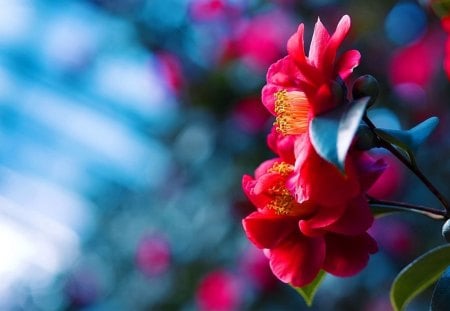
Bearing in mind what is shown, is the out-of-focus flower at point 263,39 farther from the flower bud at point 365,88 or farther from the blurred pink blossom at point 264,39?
the flower bud at point 365,88

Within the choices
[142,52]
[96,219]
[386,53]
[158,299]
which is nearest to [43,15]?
[96,219]

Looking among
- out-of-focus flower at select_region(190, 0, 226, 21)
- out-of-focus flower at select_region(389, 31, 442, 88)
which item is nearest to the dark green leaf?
out-of-focus flower at select_region(389, 31, 442, 88)

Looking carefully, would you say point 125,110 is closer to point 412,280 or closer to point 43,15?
point 43,15

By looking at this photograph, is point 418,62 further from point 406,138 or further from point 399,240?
point 406,138

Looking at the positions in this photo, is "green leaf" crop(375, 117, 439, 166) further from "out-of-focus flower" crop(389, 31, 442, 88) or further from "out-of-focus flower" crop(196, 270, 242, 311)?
"out-of-focus flower" crop(196, 270, 242, 311)

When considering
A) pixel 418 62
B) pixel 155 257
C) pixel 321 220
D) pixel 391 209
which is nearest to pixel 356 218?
pixel 321 220

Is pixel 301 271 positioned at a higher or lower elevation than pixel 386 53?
higher

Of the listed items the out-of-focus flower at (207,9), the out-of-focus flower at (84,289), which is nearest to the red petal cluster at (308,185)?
the out-of-focus flower at (207,9)
